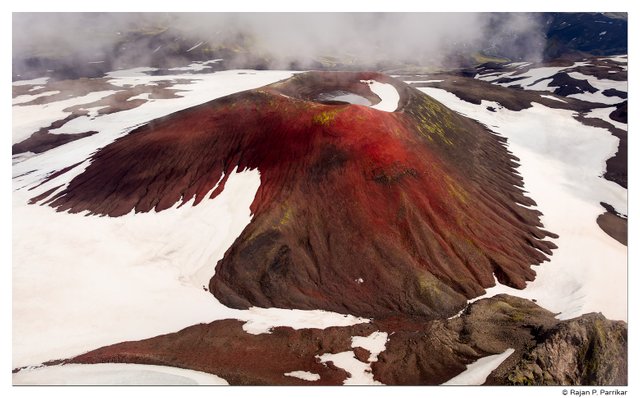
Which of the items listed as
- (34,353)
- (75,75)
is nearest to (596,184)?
(34,353)

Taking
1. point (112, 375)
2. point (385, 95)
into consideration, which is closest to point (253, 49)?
point (385, 95)

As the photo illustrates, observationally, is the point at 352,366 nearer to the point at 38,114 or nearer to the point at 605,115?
the point at 605,115

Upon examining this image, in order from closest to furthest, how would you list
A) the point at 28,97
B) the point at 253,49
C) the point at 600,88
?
the point at 28,97 < the point at 600,88 < the point at 253,49

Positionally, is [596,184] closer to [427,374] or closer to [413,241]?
[413,241]

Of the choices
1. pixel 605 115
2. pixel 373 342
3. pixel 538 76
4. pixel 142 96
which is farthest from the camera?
pixel 538 76

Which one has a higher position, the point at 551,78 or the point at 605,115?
the point at 551,78

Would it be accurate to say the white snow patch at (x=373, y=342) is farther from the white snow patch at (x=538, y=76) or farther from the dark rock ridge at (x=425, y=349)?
the white snow patch at (x=538, y=76)
